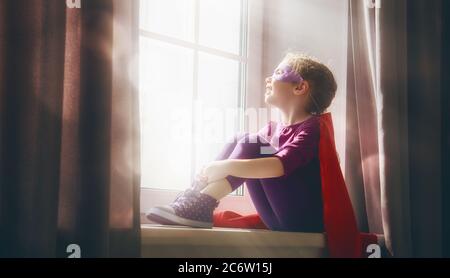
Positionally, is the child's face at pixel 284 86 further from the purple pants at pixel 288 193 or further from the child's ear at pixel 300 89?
the purple pants at pixel 288 193

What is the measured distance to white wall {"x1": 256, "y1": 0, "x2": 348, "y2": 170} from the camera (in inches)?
77.6

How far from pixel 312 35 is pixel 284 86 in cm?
46

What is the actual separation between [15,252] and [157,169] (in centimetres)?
70

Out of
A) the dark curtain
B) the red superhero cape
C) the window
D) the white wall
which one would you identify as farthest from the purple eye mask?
the dark curtain

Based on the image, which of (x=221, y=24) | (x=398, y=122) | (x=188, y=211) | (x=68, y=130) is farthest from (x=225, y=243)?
(x=221, y=24)

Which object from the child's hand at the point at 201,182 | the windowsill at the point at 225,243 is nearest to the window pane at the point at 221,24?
the child's hand at the point at 201,182

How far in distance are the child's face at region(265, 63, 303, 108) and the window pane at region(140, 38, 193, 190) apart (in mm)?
312

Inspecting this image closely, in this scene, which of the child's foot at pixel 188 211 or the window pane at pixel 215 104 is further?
the window pane at pixel 215 104

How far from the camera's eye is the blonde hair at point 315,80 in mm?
1659

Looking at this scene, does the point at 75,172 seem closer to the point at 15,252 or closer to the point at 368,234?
the point at 15,252

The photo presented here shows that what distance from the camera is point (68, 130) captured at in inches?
47.2

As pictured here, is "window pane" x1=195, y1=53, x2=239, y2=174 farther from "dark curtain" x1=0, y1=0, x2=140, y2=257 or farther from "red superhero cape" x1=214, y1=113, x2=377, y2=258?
"dark curtain" x1=0, y1=0, x2=140, y2=257

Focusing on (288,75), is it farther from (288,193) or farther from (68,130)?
(68,130)

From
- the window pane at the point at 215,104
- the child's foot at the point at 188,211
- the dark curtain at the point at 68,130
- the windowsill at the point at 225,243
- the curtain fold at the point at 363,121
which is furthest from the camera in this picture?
the window pane at the point at 215,104
